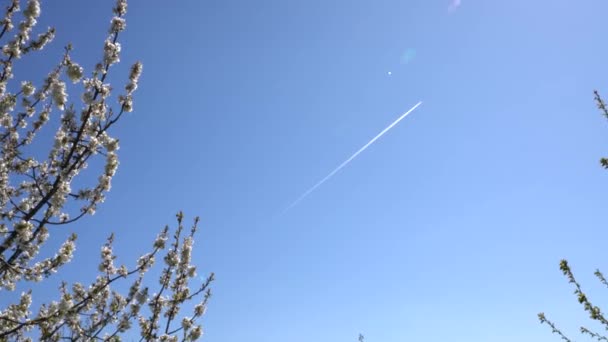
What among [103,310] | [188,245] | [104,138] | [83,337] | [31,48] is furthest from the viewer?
[188,245]

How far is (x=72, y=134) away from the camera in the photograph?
23.5ft

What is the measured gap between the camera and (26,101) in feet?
29.6

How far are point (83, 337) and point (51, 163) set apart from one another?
119 inches

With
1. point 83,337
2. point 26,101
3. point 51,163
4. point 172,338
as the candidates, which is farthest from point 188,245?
point 26,101

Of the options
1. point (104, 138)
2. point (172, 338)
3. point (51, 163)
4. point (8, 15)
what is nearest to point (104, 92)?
point (104, 138)

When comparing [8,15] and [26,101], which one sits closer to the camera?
[8,15]

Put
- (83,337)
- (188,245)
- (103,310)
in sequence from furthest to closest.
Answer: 1. (188,245)
2. (103,310)
3. (83,337)

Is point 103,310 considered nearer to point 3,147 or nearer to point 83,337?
point 83,337

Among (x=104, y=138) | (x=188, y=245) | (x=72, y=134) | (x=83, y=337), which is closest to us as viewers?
(x=72, y=134)

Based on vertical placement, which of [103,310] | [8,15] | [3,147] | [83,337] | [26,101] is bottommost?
[83,337]

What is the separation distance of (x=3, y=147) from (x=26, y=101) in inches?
54.1

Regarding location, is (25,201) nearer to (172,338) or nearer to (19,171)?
(19,171)

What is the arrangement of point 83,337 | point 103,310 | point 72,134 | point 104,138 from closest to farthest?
point 72,134, point 104,138, point 83,337, point 103,310

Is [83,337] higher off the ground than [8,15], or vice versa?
[8,15]
